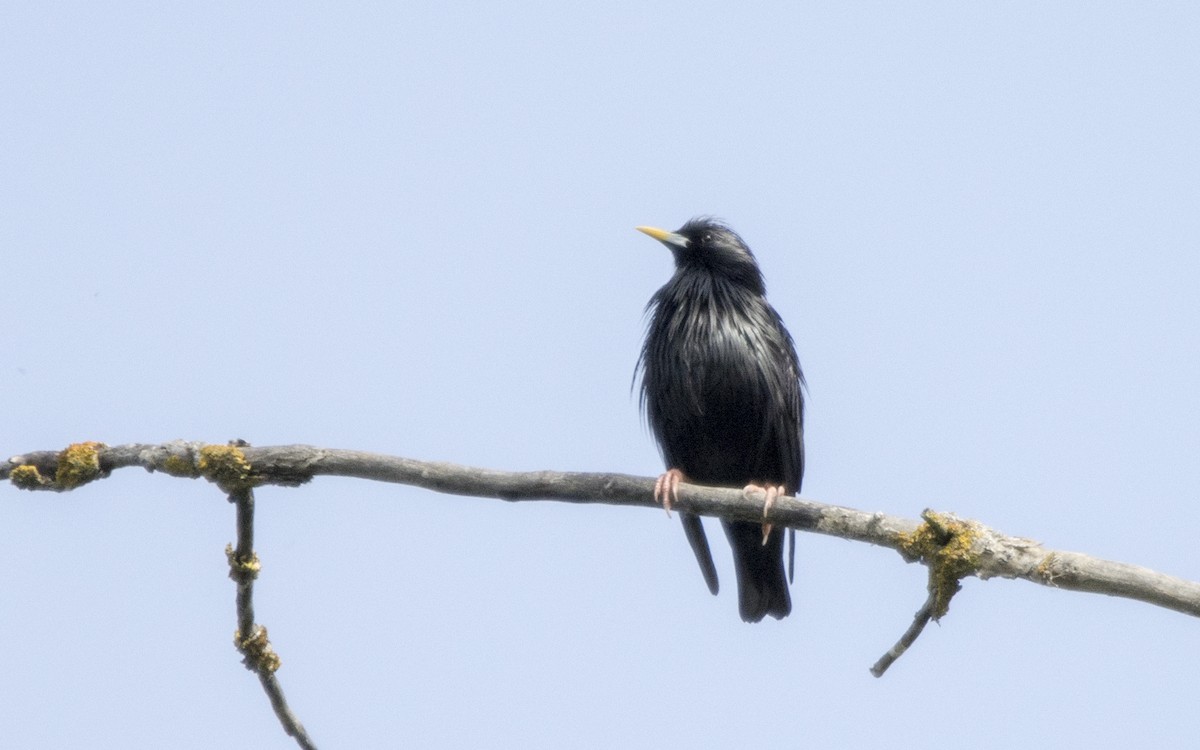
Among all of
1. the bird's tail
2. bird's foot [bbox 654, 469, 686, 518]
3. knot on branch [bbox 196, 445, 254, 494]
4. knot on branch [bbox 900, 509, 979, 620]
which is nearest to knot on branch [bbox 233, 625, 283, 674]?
knot on branch [bbox 196, 445, 254, 494]

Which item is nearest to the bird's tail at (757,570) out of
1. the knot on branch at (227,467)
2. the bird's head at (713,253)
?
the bird's head at (713,253)

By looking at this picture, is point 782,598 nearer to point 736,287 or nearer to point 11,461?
point 736,287

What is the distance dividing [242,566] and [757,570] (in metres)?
3.09

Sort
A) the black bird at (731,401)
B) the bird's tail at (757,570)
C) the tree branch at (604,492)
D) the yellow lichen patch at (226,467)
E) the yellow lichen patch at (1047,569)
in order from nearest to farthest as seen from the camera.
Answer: the yellow lichen patch at (1047,569)
the tree branch at (604,492)
the yellow lichen patch at (226,467)
the black bird at (731,401)
the bird's tail at (757,570)

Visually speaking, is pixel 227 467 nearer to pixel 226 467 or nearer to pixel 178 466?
pixel 226 467

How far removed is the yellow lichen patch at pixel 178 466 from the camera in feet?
13.3

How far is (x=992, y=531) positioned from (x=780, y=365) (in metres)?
2.43

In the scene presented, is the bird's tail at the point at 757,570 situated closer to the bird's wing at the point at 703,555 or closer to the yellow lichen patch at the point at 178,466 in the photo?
the bird's wing at the point at 703,555

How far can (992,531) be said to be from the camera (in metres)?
3.88

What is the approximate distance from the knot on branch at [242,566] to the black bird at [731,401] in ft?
8.38

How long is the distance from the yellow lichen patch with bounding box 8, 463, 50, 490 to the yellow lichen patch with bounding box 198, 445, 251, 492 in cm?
49

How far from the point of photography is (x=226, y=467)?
13.1 ft

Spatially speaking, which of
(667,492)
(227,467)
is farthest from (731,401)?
(227,467)

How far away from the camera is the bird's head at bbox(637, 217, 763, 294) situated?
6.59 m
